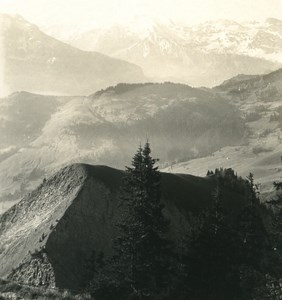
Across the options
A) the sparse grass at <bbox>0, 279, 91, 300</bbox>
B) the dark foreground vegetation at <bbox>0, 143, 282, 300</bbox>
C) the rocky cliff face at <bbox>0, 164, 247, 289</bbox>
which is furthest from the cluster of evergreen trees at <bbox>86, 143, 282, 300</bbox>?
the rocky cliff face at <bbox>0, 164, 247, 289</bbox>

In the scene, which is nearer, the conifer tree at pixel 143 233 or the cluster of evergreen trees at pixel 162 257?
the conifer tree at pixel 143 233

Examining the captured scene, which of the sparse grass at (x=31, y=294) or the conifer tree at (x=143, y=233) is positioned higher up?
the conifer tree at (x=143, y=233)

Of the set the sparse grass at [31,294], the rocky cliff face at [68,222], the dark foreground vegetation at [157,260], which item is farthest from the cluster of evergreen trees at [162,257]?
the rocky cliff face at [68,222]

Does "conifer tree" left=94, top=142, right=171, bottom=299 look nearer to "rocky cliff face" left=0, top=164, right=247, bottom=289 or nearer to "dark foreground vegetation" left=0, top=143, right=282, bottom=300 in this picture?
"dark foreground vegetation" left=0, top=143, right=282, bottom=300

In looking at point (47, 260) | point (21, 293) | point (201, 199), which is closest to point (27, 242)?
point (47, 260)

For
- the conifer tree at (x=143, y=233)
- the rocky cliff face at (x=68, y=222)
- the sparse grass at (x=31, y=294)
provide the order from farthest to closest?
1. the rocky cliff face at (x=68, y=222)
2. the sparse grass at (x=31, y=294)
3. the conifer tree at (x=143, y=233)

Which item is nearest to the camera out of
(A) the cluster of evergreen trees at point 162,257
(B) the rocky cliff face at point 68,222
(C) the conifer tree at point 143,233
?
(C) the conifer tree at point 143,233

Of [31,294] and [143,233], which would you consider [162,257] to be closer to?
[143,233]

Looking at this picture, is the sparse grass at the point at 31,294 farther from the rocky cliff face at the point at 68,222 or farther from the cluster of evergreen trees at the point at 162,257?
the rocky cliff face at the point at 68,222
